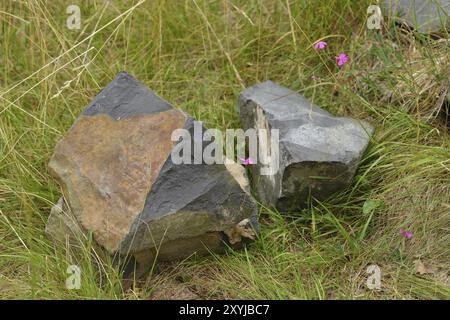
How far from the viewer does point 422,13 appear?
3.34 metres

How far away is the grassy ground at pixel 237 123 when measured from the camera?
2.60 meters

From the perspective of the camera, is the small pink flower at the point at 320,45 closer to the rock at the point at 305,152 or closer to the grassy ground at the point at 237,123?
the grassy ground at the point at 237,123

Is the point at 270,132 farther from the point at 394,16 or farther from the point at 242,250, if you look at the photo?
the point at 394,16

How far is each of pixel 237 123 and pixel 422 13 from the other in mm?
1037

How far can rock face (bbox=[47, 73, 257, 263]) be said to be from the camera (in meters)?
2.48

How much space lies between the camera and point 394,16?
331 cm

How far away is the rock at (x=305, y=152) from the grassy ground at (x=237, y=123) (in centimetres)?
8

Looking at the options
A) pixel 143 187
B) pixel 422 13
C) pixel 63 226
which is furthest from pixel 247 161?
pixel 422 13

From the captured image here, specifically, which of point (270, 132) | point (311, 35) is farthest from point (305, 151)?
point (311, 35)

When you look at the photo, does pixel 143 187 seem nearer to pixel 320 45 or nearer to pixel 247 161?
pixel 247 161

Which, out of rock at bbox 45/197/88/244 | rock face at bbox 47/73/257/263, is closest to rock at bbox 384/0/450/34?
rock face at bbox 47/73/257/263

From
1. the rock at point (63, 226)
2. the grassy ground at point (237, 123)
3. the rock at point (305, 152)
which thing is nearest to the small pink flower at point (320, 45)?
the grassy ground at point (237, 123)
